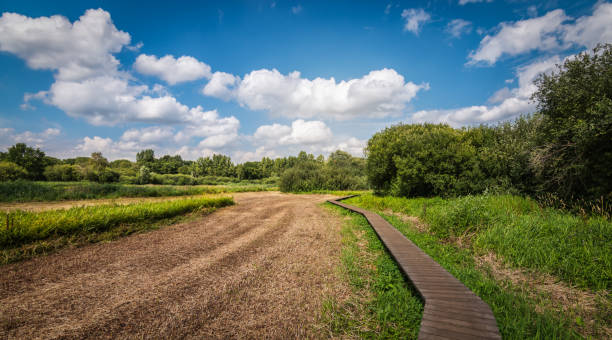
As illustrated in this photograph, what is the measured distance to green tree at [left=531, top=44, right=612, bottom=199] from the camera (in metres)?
7.70

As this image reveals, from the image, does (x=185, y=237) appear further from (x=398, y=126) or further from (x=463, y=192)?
(x=398, y=126)

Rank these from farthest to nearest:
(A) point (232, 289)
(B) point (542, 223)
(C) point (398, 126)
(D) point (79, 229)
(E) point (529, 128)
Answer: (C) point (398, 126) → (E) point (529, 128) → (D) point (79, 229) → (B) point (542, 223) → (A) point (232, 289)

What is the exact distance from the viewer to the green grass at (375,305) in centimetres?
265

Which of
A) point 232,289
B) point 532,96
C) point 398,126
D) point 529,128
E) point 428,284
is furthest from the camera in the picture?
point 398,126

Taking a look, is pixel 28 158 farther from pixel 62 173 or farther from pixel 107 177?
pixel 107 177

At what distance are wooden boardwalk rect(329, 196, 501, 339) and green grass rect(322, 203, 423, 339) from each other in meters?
0.26

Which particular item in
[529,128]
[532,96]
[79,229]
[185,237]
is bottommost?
[185,237]

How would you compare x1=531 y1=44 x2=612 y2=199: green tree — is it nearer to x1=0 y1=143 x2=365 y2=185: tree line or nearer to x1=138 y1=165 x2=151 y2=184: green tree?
x1=0 y1=143 x2=365 y2=185: tree line

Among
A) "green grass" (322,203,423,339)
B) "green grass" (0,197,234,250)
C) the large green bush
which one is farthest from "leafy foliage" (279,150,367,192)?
"green grass" (322,203,423,339)

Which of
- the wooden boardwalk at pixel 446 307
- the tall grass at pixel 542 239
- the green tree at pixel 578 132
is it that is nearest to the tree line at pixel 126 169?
the green tree at pixel 578 132

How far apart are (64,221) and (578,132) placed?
1776 cm

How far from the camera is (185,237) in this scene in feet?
22.3

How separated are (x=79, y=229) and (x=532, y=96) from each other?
20057 mm

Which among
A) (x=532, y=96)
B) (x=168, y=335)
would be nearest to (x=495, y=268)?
(x=168, y=335)
